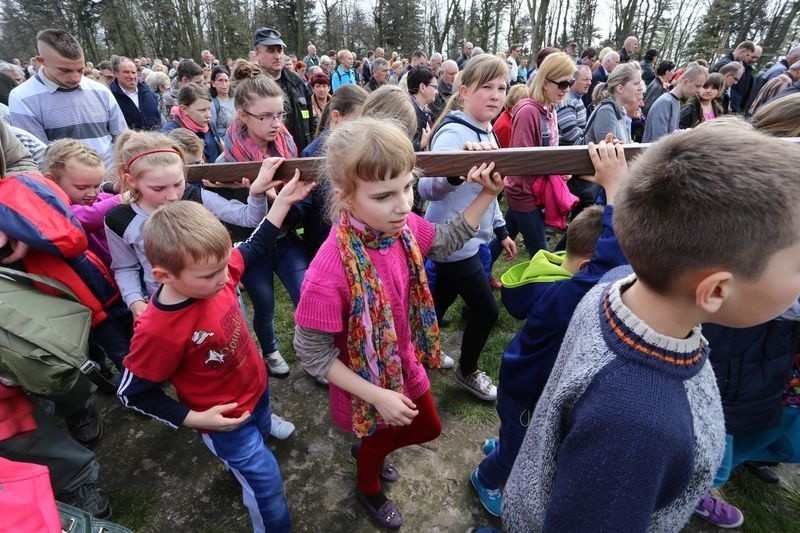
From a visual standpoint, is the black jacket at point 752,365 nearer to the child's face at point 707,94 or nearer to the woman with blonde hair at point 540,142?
the woman with blonde hair at point 540,142

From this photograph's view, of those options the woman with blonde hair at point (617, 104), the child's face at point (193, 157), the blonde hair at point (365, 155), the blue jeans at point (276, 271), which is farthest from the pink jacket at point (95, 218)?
the woman with blonde hair at point (617, 104)

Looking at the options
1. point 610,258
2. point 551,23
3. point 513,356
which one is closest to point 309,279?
point 513,356

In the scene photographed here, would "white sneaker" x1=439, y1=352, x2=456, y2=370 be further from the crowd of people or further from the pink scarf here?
the pink scarf

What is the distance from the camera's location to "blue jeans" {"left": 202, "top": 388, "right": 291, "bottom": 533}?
186cm

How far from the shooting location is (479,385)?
302 cm

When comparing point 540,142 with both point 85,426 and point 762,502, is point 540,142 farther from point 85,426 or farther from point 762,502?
point 85,426

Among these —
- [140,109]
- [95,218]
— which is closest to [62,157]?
[95,218]

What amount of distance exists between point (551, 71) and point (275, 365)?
345cm

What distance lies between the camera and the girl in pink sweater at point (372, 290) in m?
1.60

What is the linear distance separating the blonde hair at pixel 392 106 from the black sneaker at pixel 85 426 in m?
2.62

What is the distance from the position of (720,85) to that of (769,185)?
7193 mm

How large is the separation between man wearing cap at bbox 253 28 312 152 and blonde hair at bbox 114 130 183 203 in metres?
3.14

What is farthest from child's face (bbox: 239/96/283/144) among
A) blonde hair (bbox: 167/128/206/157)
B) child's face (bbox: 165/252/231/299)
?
child's face (bbox: 165/252/231/299)

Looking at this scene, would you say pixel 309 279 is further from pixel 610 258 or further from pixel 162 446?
pixel 162 446
